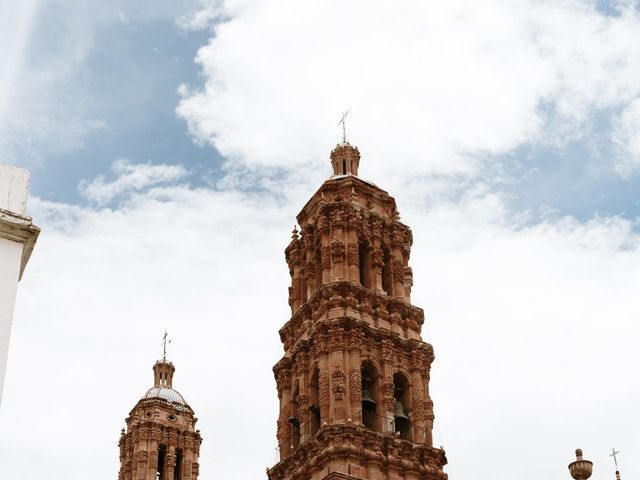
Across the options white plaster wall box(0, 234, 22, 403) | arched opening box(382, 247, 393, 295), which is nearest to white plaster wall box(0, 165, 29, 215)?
white plaster wall box(0, 234, 22, 403)

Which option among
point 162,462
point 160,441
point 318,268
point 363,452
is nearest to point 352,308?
point 318,268

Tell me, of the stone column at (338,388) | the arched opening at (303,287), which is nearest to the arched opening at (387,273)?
the arched opening at (303,287)

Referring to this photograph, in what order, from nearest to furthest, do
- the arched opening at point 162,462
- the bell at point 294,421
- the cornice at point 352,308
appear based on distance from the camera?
the bell at point 294,421, the cornice at point 352,308, the arched opening at point 162,462

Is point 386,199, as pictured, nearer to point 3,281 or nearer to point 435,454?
point 435,454

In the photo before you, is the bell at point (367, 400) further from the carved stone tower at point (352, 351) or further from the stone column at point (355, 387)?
the stone column at point (355, 387)

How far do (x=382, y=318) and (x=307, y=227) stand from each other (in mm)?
4050

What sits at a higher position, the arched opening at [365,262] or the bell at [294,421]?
the arched opening at [365,262]

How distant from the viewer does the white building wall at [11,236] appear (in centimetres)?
1211

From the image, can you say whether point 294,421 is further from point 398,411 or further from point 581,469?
point 581,469

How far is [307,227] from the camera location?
112 feet

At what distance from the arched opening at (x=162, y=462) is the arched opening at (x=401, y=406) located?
15.0 meters

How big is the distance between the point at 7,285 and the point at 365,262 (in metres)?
21.6

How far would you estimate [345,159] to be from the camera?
35938mm

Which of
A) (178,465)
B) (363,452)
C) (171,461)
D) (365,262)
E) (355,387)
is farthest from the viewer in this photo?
(178,465)
